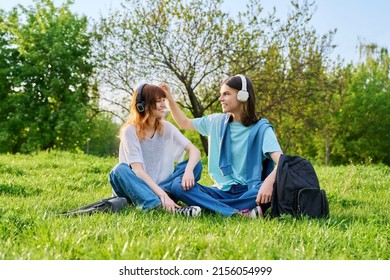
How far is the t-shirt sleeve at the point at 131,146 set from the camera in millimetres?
5809

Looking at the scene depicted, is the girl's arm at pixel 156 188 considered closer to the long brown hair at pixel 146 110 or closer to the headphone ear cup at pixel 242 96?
the long brown hair at pixel 146 110

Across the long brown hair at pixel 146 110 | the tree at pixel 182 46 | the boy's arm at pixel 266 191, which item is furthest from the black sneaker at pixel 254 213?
the tree at pixel 182 46

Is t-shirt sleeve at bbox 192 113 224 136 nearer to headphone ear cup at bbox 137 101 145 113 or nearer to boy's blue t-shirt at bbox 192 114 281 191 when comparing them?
boy's blue t-shirt at bbox 192 114 281 191

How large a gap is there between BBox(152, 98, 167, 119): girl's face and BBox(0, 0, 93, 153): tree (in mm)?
20836

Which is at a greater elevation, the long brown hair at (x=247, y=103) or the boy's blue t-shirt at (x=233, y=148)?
the long brown hair at (x=247, y=103)

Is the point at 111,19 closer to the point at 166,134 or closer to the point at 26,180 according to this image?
the point at 26,180

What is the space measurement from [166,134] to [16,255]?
10.0 feet

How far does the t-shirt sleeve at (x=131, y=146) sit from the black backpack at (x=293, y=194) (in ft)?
5.32

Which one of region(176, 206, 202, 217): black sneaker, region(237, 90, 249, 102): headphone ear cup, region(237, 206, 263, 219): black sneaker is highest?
region(237, 90, 249, 102): headphone ear cup

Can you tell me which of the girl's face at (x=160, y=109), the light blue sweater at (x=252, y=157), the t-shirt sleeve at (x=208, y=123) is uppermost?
the girl's face at (x=160, y=109)

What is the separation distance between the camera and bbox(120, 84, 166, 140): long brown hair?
233 inches

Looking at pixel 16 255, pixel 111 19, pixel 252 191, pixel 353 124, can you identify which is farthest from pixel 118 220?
pixel 353 124

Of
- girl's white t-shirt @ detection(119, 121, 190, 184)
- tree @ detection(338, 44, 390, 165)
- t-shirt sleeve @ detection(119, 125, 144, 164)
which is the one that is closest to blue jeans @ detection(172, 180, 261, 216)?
girl's white t-shirt @ detection(119, 121, 190, 184)

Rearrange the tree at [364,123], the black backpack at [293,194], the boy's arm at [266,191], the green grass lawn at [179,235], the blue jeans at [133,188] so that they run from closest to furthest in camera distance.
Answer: the green grass lawn at [179,235] → the black backpack at [293,194] → the boy's arm at [266,191] → the blue jeans at [133,188] → the tree at [364,123]
